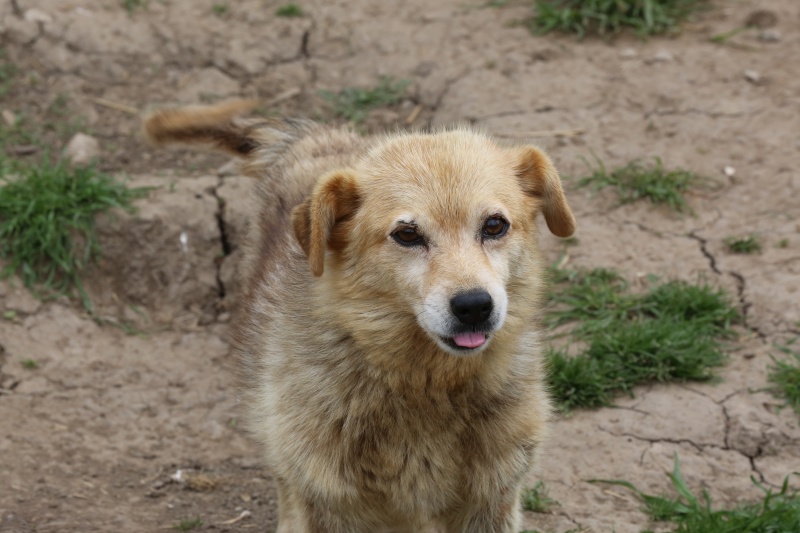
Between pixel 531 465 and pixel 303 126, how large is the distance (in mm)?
2386

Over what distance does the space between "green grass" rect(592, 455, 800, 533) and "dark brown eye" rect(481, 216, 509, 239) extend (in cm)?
147

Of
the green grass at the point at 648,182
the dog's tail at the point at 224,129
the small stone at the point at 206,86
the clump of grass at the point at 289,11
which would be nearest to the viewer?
the dog's tail at the point at 224,129

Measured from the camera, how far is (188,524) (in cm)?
479

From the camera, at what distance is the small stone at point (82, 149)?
711 centimetres

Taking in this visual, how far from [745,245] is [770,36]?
7.65 feet

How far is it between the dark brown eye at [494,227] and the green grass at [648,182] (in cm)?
295

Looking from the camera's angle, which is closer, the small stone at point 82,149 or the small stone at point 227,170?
the small stone at point 227,170

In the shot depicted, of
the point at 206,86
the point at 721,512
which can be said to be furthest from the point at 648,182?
the point at 206,86

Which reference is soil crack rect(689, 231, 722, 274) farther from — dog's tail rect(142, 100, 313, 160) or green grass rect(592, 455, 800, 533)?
dog's tail rect(142, 100, 313, 160)

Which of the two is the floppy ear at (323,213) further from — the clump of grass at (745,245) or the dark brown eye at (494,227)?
the clump of grass at (745,245)

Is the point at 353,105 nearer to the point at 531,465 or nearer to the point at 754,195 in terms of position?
the point at 754,195

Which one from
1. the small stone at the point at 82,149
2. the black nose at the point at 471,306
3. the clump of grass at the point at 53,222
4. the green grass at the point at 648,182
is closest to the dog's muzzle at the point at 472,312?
the black nose at the point at 471,306

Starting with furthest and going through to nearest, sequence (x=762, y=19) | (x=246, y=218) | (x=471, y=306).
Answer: (x=762, y=19), (x=246, y=218), (x=471, y=306)

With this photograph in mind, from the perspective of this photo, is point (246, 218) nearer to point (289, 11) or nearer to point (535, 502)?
point (289, 11)
